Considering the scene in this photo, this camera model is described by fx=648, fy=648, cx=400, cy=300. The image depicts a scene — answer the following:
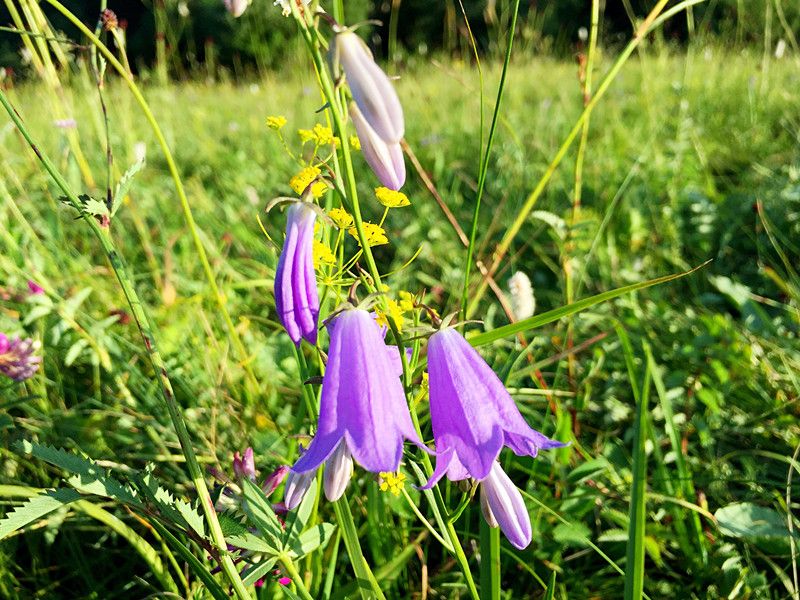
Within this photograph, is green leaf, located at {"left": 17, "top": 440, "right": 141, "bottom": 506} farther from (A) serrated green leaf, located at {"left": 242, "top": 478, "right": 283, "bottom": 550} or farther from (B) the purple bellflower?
(B) the purple bellflower

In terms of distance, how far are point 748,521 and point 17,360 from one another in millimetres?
1318

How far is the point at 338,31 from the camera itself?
1.69 ft

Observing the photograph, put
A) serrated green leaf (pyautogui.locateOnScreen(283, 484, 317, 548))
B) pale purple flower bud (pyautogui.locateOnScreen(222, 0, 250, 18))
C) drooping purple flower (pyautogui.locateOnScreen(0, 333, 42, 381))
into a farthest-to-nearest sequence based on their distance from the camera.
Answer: drooping purple flower (pyautogui.locateOnScreen(0, 333, 42, 381))
serrated green leaf (pyautogui.locateOnScreen(283, 484, 317, 548))
pale purple flower bud (pyautogui.locateOnScreen(222, 0, 250, 18))

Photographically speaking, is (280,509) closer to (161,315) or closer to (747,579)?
(747,579)

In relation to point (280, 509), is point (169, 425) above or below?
below

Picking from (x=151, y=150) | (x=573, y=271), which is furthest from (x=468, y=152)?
(x=151, y=150)

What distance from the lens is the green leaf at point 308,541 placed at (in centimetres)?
75

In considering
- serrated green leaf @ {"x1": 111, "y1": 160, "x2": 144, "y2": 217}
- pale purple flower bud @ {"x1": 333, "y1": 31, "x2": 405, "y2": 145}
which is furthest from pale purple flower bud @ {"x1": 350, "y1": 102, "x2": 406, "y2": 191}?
serrated green leaf @ {"x1": 111, "y1": 160, "x2": 144, "y2": 217}

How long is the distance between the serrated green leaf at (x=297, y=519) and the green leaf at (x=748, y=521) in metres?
0.68

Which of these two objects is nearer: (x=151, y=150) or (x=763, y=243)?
(x=763, y=243)

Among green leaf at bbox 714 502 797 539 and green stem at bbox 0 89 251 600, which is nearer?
green stem at bbox 0 89 251 600

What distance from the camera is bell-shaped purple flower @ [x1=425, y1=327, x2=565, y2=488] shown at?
1.94 feet

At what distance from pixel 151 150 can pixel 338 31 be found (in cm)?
384

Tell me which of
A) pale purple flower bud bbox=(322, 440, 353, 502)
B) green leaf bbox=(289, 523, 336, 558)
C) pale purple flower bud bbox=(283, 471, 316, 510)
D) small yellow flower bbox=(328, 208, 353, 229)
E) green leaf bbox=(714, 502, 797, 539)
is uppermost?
small yellow flower bbox=(328, 208, 353, 229)
